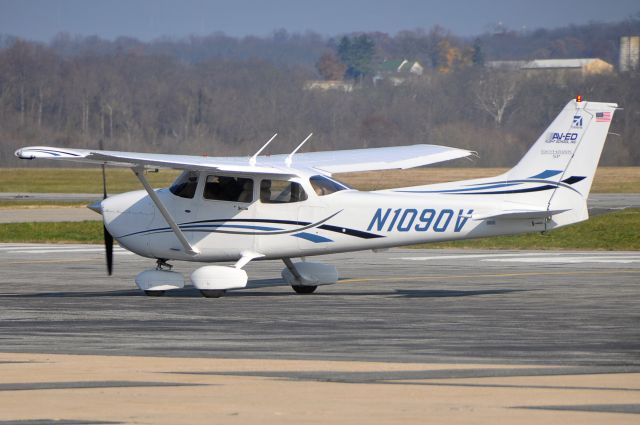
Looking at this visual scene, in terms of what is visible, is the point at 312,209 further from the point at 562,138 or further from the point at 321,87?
the point at 321,87

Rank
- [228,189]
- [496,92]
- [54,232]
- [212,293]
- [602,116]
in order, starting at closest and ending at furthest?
[602,116] < [212,293] < [228,189] < [54,232] < [496,92]

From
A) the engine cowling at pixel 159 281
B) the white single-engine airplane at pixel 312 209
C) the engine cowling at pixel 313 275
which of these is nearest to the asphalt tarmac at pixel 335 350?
the engine cowling at pixel 159 281

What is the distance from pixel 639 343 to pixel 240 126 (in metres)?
83.6

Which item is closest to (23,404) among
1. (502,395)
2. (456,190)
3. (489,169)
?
(502,395)

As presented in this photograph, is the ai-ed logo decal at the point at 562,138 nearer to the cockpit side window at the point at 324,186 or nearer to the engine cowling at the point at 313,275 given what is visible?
the cockpit side window at the point at 324,186

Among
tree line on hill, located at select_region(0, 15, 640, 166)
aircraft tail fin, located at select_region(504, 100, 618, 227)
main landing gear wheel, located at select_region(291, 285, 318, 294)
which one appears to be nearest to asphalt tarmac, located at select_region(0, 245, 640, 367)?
main landing gear wheel, located at select_region(291, 285, 318, 294)

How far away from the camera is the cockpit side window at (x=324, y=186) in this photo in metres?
18.2

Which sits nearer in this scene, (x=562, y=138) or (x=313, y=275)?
(x=562, y=138)

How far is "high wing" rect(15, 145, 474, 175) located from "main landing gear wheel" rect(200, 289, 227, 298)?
69.7 inches

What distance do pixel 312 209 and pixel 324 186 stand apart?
0.42m

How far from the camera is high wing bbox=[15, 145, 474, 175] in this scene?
16.5 metres

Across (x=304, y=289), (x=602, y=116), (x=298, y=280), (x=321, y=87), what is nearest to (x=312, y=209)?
(x=298, y=280)

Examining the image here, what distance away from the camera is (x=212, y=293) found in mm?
18016

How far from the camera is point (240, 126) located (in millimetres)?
95312
